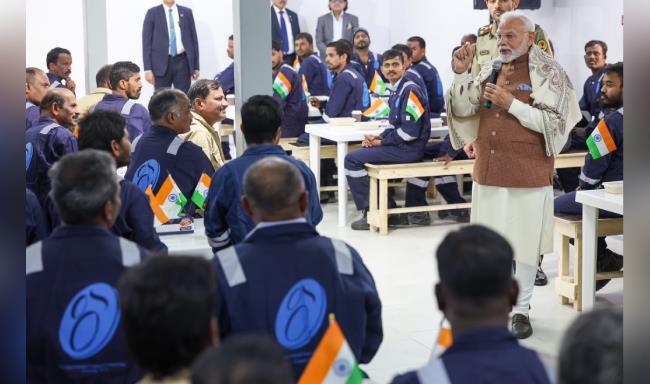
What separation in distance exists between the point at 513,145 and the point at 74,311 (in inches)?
107

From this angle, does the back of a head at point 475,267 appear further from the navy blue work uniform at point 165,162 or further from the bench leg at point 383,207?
the bench leg at point 383,207

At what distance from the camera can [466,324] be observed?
6.56 ft

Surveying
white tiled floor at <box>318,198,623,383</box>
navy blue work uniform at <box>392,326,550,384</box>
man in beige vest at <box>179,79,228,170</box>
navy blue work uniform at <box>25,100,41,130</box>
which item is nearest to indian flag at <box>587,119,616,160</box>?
white tiled floor at <box>318,198,623,383</box>

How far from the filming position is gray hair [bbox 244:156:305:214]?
2660 millimetres

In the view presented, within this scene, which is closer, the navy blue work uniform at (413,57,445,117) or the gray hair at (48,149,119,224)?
the gray hair at (48,149,119,224)

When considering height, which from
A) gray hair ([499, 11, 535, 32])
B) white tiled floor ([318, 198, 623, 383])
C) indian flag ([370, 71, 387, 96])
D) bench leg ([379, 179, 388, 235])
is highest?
gray hair ([499, 11, 535, 32])

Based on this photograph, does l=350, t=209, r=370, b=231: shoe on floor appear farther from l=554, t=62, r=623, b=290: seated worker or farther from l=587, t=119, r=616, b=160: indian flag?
l=587, t=119, r=616, b=160: indian flag

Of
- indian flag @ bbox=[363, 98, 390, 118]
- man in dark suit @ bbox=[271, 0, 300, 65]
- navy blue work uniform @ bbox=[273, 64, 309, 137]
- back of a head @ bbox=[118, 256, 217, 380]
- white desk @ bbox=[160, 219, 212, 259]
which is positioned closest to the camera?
back of a head @ bbox=[118, 256, 217, 380]

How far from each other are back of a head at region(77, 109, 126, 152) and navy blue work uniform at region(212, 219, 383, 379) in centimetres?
119

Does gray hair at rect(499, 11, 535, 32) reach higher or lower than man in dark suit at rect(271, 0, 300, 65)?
lower

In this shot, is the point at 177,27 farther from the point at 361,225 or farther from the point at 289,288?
the point at 289,288

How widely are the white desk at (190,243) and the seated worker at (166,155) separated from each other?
17 cm

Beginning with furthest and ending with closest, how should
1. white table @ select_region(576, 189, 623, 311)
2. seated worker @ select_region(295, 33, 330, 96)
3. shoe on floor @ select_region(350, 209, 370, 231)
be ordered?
seated worker @ select_region(295, 33, 330, 96) < shoe on floor @ select_region(350, 209, 370, 231) < white table @ select_region(576, 189, 623, 311)

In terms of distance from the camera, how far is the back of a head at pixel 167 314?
67.2 inches
